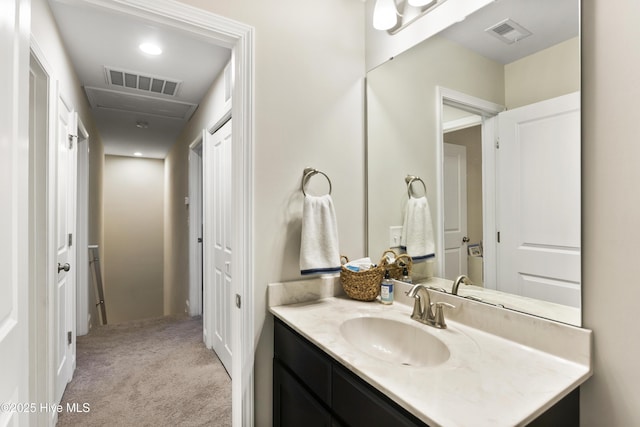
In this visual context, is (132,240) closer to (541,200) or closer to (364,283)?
(364,283)

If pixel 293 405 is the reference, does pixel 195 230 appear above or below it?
above

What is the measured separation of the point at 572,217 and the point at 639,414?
0.53m

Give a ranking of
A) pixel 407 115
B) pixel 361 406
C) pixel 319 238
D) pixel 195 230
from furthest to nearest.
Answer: pixel 195 230
pixel 407 115
pixel 319 238
pixel 361 406

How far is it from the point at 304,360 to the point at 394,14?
1.54 meters

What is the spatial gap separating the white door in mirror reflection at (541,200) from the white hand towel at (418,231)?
0.34 m

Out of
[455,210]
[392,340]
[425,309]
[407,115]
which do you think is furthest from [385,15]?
[392,340]

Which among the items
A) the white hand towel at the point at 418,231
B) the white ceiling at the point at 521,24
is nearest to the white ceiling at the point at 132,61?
the white ceiling at the point at 521,24

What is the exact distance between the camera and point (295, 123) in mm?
1512

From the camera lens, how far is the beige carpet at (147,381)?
6.27 feet

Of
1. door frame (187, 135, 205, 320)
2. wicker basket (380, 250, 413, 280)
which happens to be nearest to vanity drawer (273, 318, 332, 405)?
wicker basket (380, 250, 413, 280)

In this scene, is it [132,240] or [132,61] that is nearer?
[132,61]

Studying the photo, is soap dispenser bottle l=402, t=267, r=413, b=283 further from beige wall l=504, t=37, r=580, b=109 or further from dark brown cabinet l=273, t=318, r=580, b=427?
beige wall l=504, t=37, r=580, b=109

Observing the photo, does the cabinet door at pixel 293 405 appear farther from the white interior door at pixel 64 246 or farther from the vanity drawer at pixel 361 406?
the white interior door at pixel 64 246

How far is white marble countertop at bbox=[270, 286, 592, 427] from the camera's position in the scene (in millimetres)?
688
